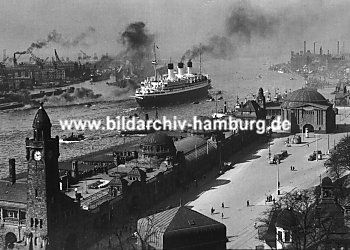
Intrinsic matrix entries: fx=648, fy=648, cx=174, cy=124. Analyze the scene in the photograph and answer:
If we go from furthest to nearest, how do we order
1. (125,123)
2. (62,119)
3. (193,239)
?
(62,119)
(125,123)
(193,239)

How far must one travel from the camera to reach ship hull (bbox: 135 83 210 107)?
479 feet

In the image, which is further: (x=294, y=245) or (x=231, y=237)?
(x=231, y=237)

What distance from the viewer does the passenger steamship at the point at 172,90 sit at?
14700cm

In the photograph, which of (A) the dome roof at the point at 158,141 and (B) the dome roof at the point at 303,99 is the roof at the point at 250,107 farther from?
(A) the dome roof at the point at 158,141

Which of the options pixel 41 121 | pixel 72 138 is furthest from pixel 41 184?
pixel 72 138

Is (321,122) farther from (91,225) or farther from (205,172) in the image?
(91,225)

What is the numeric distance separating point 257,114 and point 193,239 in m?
61.5

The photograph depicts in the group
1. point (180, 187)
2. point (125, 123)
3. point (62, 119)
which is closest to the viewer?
point (180, 187)

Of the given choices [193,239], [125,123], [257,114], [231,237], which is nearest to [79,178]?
[231,237]

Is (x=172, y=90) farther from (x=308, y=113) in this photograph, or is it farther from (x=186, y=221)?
(x=186, y=221)

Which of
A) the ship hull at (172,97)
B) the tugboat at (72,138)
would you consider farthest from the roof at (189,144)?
the ship hull at (172,97)

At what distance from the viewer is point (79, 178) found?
50.5 metres

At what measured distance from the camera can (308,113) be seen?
299 ft

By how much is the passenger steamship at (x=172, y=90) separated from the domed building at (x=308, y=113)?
57204mm
